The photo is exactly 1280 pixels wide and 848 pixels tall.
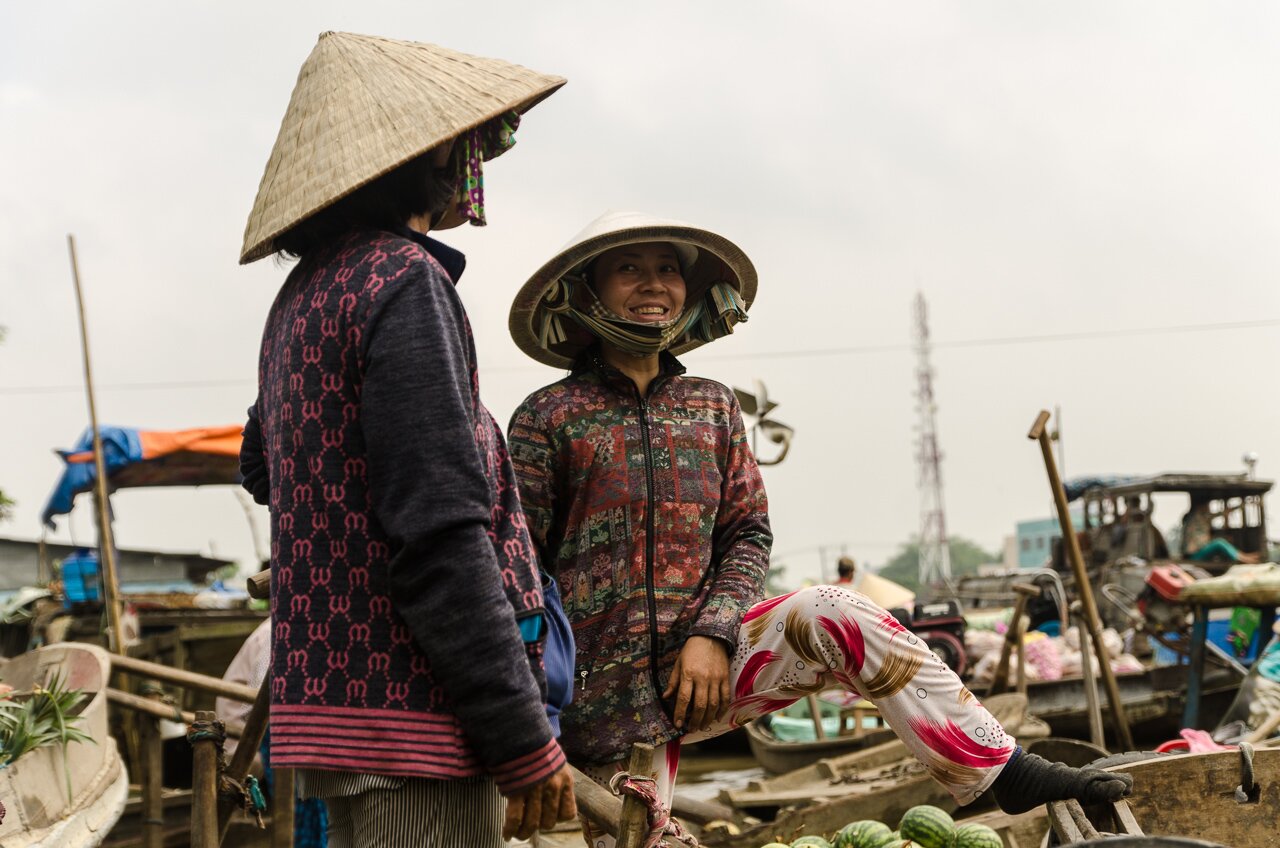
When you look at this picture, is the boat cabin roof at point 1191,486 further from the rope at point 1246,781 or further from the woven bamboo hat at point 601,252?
the woven bamboo hat at point 601,252

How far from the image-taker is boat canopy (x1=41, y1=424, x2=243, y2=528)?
8695 millimetres

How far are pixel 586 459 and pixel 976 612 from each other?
1386 centimetres

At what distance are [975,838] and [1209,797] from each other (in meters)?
0.56

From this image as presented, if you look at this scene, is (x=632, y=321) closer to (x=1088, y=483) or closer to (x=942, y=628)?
(x=942, y=628)

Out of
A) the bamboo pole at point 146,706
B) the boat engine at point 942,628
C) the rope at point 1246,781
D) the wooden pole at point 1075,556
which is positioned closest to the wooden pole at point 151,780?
the bamboo pole at point 146,706

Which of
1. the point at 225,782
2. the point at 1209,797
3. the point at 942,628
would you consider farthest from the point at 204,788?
the point at 942,628

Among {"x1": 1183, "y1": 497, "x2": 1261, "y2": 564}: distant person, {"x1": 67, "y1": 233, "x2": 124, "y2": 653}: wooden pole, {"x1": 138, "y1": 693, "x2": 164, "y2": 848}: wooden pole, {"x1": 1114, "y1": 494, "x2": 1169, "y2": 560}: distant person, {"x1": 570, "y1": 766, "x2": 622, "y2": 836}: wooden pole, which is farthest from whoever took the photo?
{"x1": 1183, "y1": 497, "x2": 1261, "y2": 564}: distant person

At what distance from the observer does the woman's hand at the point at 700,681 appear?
7.49ft

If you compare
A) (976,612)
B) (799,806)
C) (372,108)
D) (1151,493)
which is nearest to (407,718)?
(372,108)

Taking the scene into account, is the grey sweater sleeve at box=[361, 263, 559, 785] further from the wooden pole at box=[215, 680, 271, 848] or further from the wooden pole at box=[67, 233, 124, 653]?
the wooden pole at box=[67, 233, 124, 653]

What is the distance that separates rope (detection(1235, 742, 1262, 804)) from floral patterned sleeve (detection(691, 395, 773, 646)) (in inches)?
44.6

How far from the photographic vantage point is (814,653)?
2238 millimetres

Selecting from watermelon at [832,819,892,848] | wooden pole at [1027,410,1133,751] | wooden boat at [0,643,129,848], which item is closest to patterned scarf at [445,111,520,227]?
watermelon at [832,819,892,848]

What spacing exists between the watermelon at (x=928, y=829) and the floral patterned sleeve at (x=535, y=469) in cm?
129
